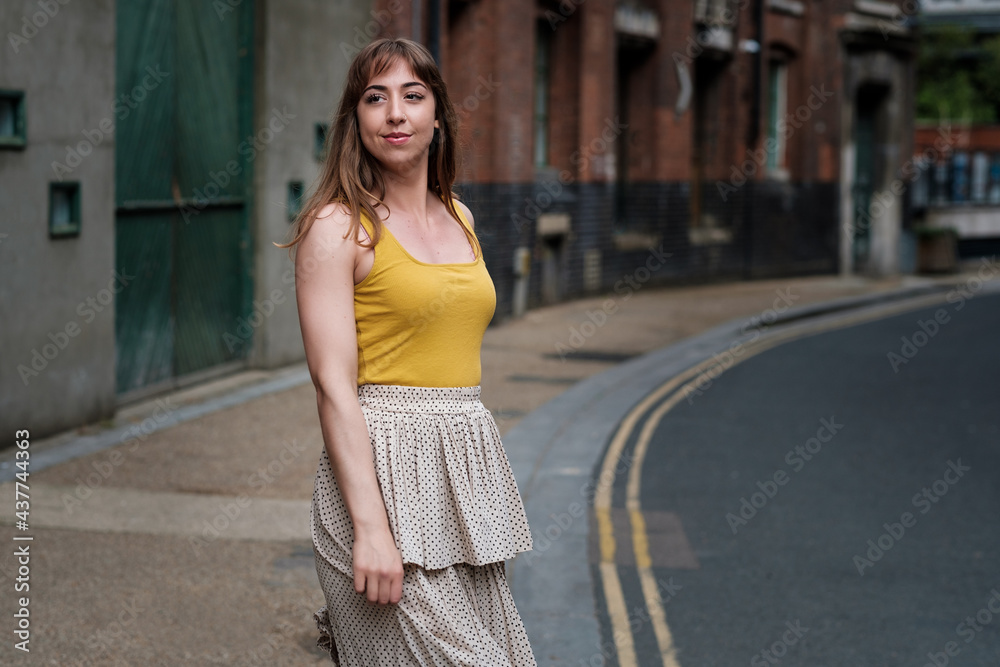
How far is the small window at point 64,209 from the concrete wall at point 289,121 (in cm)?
322

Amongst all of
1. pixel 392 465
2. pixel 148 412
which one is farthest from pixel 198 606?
pixel 148 412

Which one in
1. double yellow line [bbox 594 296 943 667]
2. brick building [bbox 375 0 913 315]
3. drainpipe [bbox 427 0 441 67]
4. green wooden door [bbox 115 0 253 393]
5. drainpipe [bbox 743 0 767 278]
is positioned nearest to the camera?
double yellow line [bbox 594 296 943 667]

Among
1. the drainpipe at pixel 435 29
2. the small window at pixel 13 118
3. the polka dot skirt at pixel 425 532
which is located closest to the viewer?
the polka dot skirt at pixel 425 532

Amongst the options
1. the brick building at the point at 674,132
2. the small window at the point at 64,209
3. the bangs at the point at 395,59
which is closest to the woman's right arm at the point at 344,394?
the bangs at the point at 395,59

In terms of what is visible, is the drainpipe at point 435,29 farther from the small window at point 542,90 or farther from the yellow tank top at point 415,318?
the yellow tank top at point 415,318

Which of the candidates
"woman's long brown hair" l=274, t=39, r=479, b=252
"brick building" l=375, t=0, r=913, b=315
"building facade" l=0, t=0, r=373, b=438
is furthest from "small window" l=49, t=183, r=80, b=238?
"woman's long brown hair" l=274, t=39, r=479, b=252

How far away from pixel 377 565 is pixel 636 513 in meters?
5.19

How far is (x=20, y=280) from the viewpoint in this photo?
8.62 m

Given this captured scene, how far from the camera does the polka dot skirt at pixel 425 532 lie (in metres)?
2.87

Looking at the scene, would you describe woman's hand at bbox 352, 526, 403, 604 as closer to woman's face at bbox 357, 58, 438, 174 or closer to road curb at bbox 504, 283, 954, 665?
woman's face at bbox 357, 58, 438, 174

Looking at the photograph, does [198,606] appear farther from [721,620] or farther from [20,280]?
[20,280]

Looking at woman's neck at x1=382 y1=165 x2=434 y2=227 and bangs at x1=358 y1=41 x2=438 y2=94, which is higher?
bangs at x1=358 y1=41 x2=438 y2=94

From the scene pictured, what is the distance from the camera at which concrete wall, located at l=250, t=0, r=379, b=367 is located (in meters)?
12.4

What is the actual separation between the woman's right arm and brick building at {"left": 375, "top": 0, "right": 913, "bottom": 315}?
9.89 meters
